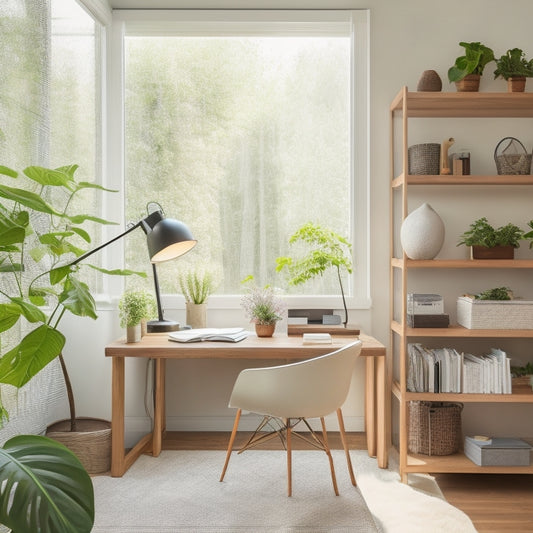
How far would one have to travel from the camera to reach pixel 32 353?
2.05 meters

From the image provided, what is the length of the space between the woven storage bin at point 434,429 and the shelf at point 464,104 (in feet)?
5.18

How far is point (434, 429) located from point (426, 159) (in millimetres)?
1423

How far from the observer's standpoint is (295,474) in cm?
319

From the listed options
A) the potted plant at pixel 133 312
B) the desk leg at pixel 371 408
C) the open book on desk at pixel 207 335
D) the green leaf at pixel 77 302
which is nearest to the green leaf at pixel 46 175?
the green leaf at pixel 77 302

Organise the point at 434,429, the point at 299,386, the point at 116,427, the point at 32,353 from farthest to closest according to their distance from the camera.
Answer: the point at 434,429 < the point at 116,427 < the point at 299,386 < the point at 32,353

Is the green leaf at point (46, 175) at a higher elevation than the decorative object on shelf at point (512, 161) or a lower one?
lower

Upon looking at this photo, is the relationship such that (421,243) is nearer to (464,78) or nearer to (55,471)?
(464,78)

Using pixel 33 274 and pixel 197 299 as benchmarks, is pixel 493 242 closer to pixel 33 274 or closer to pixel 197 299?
pixel 197 299

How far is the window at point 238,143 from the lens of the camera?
387 centimetres

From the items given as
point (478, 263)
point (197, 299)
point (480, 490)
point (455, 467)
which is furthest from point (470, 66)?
point (480, 490)

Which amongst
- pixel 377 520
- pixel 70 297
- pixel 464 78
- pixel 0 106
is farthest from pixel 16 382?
pixel 464 78

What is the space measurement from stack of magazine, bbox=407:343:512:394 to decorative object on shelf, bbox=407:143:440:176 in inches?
38.0

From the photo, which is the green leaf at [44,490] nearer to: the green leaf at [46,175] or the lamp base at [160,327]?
the green leaf at [46,175]

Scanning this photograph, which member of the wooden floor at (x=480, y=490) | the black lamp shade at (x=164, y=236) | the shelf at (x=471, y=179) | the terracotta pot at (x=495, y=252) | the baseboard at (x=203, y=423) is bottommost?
the wooden floor at (x=480, y=490)
